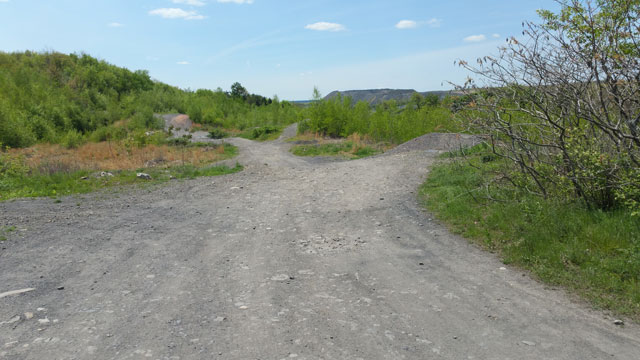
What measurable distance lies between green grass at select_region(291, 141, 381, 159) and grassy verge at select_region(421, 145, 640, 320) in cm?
978

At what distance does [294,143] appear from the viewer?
2294 cm

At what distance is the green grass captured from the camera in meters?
17.0

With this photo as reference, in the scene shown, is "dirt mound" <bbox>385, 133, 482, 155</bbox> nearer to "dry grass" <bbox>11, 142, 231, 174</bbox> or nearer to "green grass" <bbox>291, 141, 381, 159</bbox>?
"green grass" <bbox>291, 141, 381, 159</bbox>

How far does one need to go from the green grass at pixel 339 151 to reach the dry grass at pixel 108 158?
3.74 m

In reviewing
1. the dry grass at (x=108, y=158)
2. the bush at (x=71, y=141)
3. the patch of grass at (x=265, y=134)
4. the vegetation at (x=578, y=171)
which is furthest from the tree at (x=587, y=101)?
the patch of grass at (x=265, y=134)

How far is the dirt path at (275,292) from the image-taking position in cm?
304

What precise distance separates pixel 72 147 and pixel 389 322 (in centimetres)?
2226

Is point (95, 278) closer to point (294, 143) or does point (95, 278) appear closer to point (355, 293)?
point (355, 293)

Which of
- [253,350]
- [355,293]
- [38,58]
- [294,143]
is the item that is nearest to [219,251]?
[355,293]

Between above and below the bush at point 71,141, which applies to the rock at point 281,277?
below

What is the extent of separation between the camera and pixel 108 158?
16.6 metres

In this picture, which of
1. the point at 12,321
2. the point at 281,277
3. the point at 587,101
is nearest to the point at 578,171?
the point at 587,101

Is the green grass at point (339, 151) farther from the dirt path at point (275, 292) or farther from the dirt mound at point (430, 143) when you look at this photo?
the dirt path at point (275, 292)

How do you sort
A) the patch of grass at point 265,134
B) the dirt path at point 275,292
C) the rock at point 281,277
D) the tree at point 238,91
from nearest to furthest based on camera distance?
the dirt path at point 275,292, the rock at point 281,277, the patch of grass at point 265,134, the tree at point 238,91
